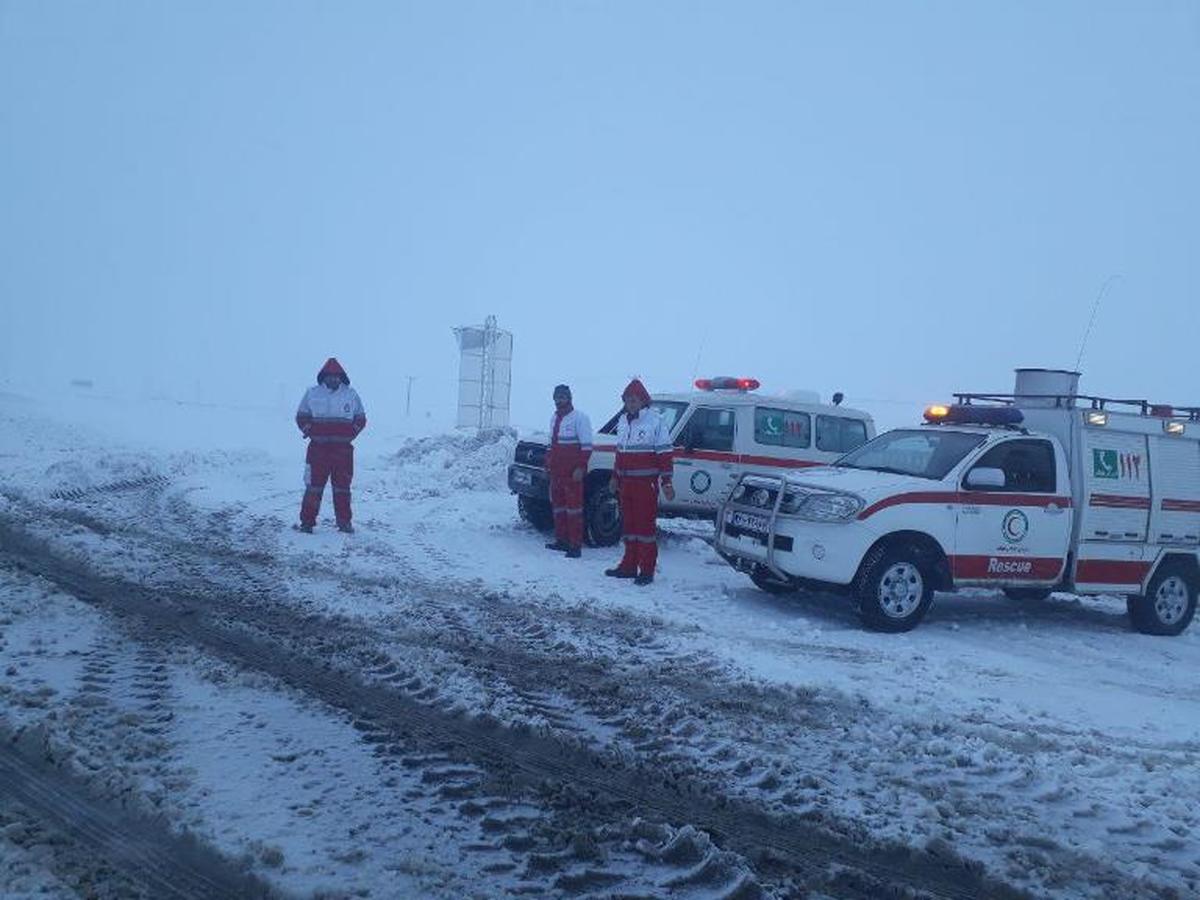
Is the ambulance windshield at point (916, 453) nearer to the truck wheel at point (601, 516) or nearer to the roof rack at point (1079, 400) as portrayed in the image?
the roof rack at point (1079, 400)

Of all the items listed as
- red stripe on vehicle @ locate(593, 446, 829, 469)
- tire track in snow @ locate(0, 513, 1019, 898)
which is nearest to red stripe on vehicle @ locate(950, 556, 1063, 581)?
red stripe on vehicle @ locate(593, 446, 829, 469)

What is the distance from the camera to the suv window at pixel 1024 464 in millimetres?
8344

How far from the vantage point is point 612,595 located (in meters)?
8.44

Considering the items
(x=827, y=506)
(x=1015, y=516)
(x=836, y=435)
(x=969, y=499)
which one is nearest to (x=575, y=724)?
(x=827, y=506)

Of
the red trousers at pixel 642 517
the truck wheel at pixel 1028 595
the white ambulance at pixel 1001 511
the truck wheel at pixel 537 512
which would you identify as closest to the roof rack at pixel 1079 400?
the white ambulance at pixel 1001 511

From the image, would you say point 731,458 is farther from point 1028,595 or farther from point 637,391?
point 1028,595

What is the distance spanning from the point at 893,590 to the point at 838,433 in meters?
4.88

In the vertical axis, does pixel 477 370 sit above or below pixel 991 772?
above

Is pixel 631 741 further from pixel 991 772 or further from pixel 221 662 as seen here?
pixel 221 662

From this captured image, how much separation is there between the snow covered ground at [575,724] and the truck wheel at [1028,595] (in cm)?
31

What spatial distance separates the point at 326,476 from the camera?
1075 cm

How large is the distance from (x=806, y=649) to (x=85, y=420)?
102 ft

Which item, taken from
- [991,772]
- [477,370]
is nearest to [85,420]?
[477,370]

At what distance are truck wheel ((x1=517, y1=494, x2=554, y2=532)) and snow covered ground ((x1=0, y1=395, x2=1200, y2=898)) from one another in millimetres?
2314
